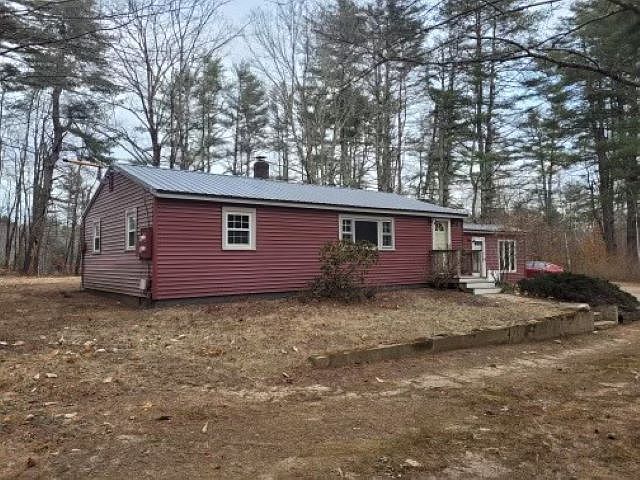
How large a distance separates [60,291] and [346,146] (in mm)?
17309

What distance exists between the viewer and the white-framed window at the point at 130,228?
12.6 m

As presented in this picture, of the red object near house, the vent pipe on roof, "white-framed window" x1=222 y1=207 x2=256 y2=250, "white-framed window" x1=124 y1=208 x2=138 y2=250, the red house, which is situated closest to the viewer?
the red house

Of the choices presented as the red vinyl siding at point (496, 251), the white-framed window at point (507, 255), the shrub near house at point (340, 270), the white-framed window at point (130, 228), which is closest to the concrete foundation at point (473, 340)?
the shrub near house at point (340, 270)

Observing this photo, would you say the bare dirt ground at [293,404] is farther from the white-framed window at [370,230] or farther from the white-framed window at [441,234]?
the white-framed window at [441,234]

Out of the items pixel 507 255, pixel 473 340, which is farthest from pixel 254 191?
pixel 507 255

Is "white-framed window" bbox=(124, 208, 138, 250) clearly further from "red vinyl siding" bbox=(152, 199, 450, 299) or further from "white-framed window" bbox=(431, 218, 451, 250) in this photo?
"white-framed window" bbox=(431, 218, 451, 250)

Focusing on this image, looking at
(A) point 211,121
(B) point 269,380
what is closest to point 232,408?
(B) point 269,380

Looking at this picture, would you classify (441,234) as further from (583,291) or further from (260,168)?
(260,168)

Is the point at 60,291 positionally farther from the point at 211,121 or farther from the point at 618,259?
the point at 618,259

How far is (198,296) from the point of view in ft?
37.8

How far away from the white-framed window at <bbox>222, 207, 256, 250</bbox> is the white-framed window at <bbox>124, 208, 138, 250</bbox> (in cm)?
243

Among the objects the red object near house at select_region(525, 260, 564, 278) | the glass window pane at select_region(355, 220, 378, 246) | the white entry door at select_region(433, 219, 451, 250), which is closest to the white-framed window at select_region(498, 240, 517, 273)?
the red object near house at select_region(525, 260, 564, 278)

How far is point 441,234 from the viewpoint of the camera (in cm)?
1691

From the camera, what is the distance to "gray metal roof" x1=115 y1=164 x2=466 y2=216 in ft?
38.0
